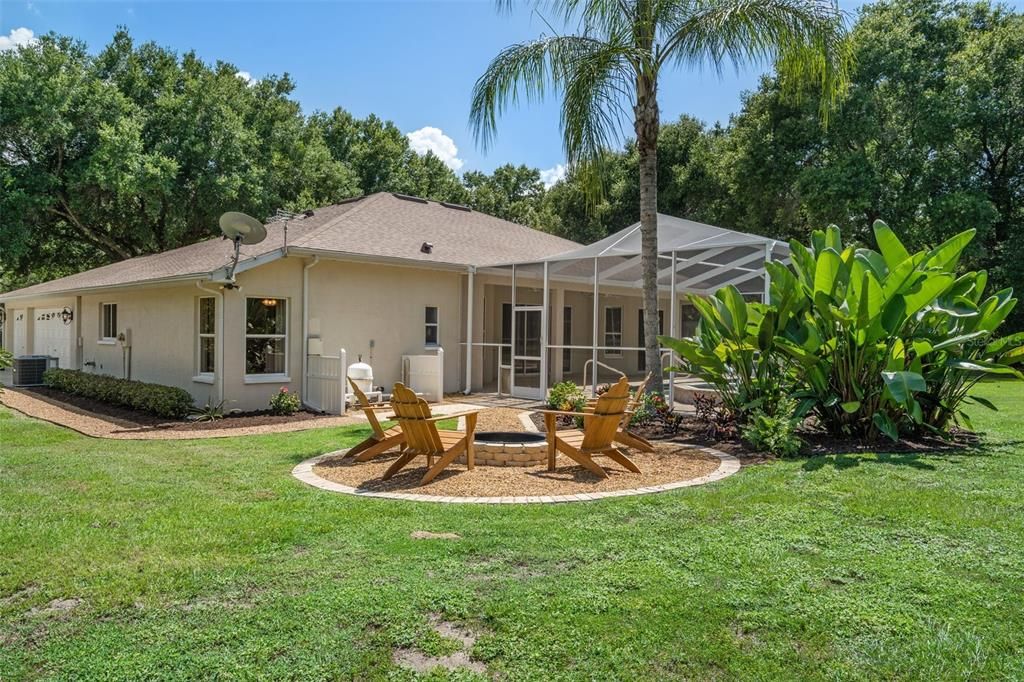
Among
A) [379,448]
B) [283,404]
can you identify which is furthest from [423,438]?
[283,404]

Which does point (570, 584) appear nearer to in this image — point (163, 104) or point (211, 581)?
point (211, 581)

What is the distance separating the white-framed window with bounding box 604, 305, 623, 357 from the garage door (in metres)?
15.9

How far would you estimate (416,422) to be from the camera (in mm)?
7023

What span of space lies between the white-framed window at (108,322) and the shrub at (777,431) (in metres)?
15.6

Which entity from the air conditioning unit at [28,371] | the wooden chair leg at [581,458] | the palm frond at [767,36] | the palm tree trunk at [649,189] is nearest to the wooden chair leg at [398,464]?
Result: the wooden chair leg at [581,458]

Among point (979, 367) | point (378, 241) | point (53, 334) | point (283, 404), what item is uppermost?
point (378, 241)

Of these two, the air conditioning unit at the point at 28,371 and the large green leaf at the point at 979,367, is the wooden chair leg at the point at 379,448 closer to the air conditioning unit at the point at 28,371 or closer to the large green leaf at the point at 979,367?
the large green leaf at the point at 979,367

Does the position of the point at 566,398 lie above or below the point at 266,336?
below

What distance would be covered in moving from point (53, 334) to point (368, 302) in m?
13.3

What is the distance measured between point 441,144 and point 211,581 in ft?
131

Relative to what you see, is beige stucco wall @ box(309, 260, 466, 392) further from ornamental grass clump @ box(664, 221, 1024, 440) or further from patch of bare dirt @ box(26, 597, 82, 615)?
patch of bare dirt @ box(26, 597, 82, 615)

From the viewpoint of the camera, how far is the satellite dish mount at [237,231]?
38.4 ft

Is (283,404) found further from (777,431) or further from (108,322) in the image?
(777,431)

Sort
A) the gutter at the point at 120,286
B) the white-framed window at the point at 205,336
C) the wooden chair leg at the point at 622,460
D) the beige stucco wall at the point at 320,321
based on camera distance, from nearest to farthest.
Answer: the wooden chair leg at the point at 622,460, the gutter at the point at 120,286, the beige stucco wall at the point at 320,321, the white-framed window at the point at 205,336
